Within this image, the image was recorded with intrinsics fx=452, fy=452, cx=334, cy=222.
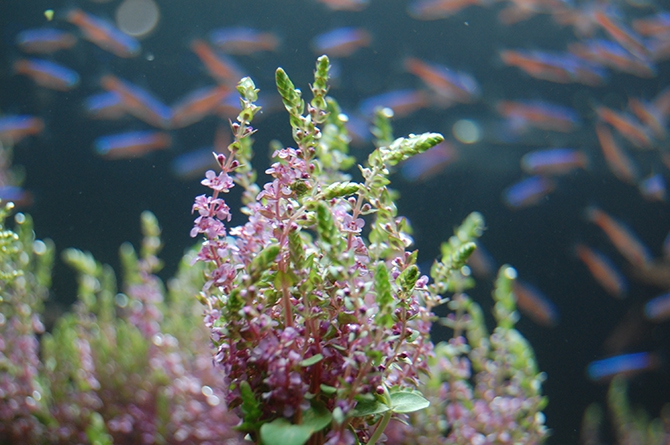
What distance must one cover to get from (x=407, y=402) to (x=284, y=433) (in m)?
0.26

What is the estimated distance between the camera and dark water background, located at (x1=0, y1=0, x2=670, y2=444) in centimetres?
382

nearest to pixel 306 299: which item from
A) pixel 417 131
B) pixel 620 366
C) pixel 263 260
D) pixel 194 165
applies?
pixel 263 260

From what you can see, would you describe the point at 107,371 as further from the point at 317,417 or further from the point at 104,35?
the point at 104,35

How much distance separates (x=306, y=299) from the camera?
31.9 inches

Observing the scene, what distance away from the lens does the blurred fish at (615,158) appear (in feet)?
13.8

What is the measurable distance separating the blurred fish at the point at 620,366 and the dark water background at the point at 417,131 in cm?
19

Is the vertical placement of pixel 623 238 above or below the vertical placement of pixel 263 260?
below

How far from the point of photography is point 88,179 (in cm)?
332

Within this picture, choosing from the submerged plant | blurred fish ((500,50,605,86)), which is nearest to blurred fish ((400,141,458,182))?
blurred fish ((500,50,605,86))

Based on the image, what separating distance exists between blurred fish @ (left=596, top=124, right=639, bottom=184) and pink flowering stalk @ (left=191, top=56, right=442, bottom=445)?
4139 millimetres

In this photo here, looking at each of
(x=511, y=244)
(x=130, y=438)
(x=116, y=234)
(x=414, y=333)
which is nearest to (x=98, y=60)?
(x=116, y=234)

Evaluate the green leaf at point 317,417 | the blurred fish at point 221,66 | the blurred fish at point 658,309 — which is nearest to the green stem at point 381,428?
the green leaf at point 317,417

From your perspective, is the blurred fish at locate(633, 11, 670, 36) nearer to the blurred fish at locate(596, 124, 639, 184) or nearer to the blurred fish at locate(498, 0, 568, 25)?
the blurred fish at locate(498, 0, 568, 25)

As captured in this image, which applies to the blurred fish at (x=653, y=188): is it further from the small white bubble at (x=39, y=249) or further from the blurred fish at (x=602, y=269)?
the small white bubble at (x=39, y=249)
